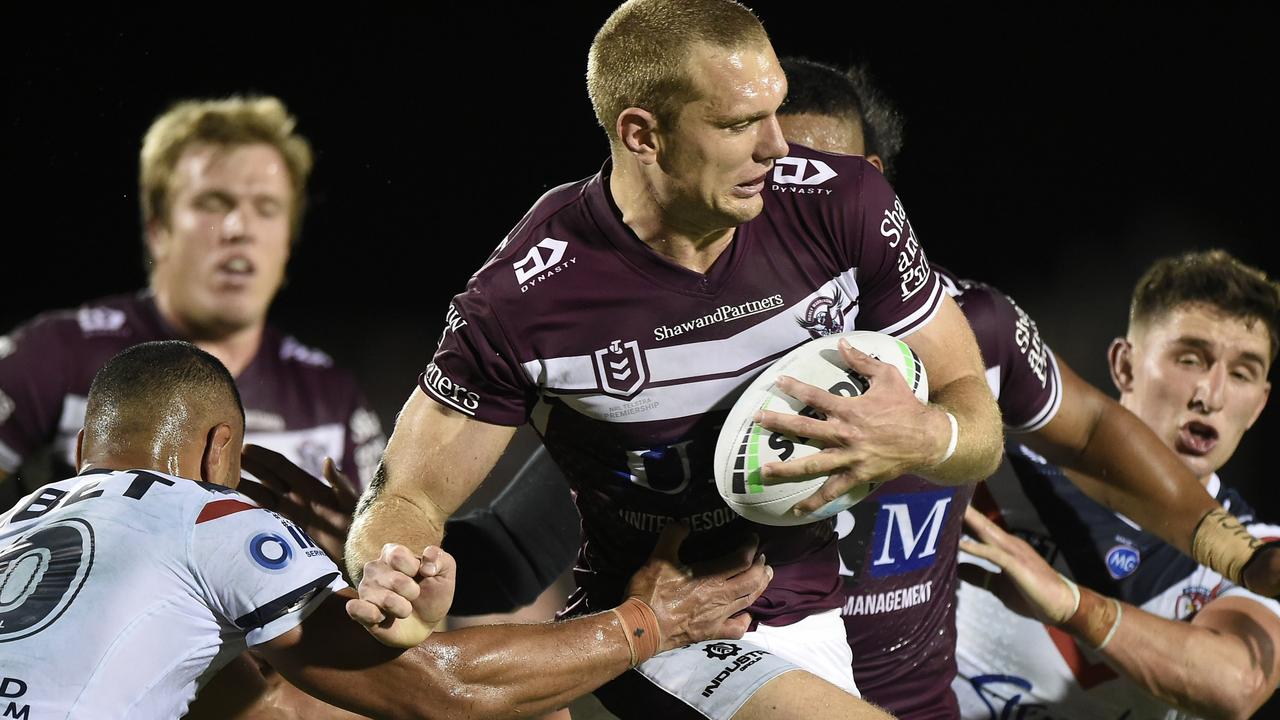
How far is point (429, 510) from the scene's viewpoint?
2.53m

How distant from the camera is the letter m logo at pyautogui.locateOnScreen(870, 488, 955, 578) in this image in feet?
11.0

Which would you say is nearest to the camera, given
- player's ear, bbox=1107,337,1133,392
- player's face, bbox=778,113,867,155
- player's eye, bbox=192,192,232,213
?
player's face, bbox=778,113,867,155

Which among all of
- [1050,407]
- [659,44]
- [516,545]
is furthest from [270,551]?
[1050,407]

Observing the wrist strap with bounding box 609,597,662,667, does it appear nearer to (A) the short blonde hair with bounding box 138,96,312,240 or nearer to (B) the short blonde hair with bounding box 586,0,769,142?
(B) the short blonde hair with bounding box 586,0,769,142

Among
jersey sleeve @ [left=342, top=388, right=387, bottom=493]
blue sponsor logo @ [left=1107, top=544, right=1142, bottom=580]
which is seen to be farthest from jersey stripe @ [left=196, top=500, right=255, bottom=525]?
blue sponsor logo @ [left=1107, top=544, right=1142, bottom=580]

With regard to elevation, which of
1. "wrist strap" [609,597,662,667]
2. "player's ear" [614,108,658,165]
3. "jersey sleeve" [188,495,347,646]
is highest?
"player's ear" [614,108,658,165]

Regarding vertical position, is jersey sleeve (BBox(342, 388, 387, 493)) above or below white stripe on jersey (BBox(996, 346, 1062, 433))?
below

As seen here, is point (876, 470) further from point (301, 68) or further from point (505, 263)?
point (301, 68)

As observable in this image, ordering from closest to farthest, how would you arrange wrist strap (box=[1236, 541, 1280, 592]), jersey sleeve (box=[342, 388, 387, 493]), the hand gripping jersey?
1. wrist strap (box=[1236, 541, 1280, 592])
2. the hand gripping jersey
3. jersey sleeve (box=[342, 388, 387, 493])

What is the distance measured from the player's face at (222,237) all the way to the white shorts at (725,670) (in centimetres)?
271

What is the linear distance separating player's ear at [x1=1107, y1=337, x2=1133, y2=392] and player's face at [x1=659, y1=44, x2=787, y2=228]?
96.3 inches

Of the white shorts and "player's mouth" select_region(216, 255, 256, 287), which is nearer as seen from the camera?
the white shorts

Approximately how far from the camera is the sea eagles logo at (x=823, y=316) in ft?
8.57

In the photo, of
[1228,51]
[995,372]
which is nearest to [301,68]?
[995,372]
